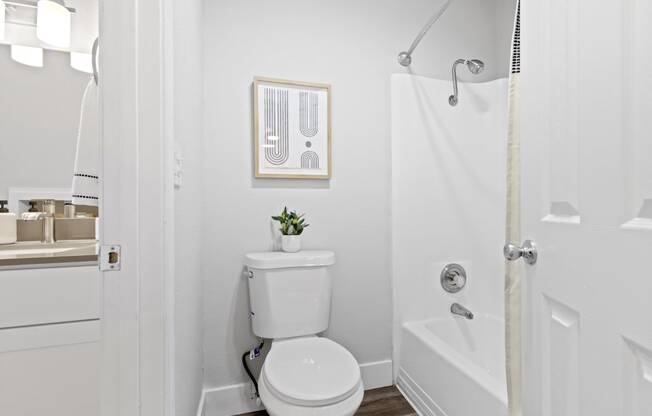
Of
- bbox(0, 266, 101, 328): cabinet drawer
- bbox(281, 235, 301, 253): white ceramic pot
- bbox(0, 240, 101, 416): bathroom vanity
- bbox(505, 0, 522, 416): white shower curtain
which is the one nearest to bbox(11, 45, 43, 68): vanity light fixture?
bbox(0, 240, 101, 416): bathroom vanity

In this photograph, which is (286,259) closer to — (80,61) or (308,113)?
(308,113)

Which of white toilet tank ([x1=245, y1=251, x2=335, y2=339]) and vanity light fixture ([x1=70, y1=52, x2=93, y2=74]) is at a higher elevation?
vanity light fixture ([x1=70, y1=52, x2=93, y2=74])

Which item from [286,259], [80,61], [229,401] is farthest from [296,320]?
[80,61]

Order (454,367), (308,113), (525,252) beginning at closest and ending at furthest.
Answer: (525,252), (454,367), (308,113)

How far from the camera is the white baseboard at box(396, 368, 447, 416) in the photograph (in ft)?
5.09

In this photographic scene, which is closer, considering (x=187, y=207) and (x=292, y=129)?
(x=187, y=207)

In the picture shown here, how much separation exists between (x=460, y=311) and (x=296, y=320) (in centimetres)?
97

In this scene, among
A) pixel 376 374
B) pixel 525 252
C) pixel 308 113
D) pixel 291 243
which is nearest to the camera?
pixel 525 252

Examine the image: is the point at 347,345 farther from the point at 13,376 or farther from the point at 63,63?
the point at 63,63

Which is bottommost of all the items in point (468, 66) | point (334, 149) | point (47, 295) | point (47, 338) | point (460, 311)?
point (460, 311)

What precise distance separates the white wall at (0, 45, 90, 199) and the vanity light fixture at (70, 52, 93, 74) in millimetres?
24

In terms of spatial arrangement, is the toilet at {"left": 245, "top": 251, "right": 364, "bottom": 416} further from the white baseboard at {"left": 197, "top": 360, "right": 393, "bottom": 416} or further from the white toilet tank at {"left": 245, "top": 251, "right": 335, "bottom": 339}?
the white baseboard at {"left": 197, "top": 360, "right": 393, "bottom": 416}

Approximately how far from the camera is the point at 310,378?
1.24 meters

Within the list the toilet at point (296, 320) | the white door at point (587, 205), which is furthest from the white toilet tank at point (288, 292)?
the white door at point (587, 205)
